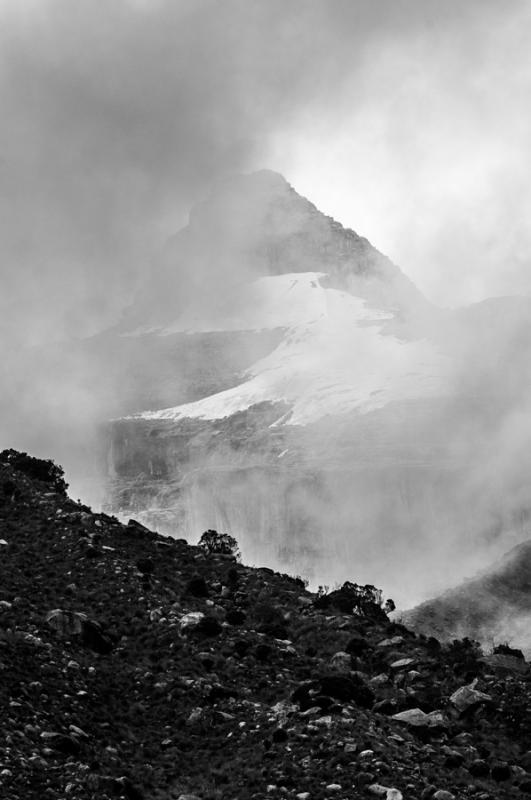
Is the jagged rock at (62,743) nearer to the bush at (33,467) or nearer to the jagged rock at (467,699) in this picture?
the jagged rock at (467,699)

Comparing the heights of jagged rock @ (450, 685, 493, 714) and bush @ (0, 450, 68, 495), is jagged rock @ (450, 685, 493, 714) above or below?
below

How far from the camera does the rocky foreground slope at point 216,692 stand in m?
32.8

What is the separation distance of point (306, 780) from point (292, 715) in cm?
564

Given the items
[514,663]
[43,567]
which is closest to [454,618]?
[514,663]

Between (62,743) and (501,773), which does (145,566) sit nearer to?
(62,743)

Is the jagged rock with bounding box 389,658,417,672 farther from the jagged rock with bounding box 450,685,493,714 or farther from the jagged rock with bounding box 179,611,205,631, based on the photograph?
the jagged rock with bounding box 179,611,205,631

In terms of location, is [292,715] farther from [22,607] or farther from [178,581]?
[178,581]

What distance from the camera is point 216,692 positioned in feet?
134

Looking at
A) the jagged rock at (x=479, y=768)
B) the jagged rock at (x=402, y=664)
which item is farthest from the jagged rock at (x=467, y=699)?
the jagged rock at (x=479, y=768)

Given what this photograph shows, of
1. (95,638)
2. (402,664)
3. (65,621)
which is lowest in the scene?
(402,664)

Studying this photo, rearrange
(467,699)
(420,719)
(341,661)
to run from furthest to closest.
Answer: (341,661), (467,699), (420,719)

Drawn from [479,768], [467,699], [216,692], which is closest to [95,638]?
[216,692]

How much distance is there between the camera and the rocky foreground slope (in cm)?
3278

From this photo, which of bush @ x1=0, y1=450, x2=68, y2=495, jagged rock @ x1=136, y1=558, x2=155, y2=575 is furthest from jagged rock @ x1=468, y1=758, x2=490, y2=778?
bush @ x1=0, y1=450, x2=68, y2=495
